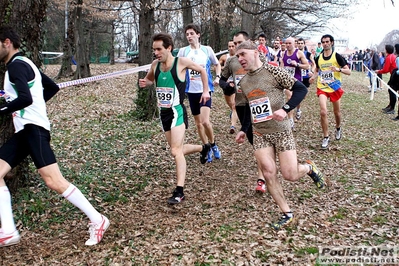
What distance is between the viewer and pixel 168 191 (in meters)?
5.48

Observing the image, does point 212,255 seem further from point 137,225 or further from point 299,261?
point 137,225

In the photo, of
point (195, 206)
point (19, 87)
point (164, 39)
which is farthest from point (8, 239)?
point (164, 39)

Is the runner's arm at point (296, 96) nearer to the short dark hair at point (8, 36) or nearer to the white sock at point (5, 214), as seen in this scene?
the short dark hair at point (8, 36)

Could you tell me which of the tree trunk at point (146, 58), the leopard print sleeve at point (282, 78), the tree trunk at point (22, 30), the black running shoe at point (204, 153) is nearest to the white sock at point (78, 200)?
the tree trunk at point (22, 30)

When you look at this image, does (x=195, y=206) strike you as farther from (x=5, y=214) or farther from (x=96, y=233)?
(x=5, y=214)

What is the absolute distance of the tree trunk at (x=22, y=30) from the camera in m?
4.45

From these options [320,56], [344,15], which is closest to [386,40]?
[344,15]

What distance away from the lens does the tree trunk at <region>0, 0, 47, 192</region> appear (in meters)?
4.45

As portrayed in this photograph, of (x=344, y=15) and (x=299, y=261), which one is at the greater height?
(x=344, y=15)

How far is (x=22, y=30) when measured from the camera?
15.0 ft

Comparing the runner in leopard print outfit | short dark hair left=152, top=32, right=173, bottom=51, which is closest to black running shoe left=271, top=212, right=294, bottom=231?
the runner in leopard print outfit

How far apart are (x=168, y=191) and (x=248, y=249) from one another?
6.42 ft

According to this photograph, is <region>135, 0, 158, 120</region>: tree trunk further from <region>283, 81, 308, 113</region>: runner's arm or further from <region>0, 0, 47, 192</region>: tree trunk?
<region>283, 81, 308, 113</region>: runner's arm

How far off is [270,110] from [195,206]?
169cm
